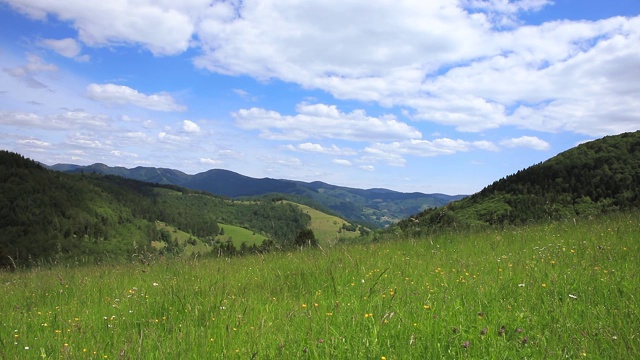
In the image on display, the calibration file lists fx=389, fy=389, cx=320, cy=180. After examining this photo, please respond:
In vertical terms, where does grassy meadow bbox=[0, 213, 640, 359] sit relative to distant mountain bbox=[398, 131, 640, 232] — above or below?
below

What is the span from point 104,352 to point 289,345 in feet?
5.64

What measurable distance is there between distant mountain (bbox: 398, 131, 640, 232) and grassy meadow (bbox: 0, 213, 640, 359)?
182 ft

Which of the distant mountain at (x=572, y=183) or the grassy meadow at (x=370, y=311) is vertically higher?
the distant mountain at (x=572, y=183)

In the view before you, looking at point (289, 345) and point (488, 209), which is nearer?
point (289, 345)

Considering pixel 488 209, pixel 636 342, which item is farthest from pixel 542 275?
pixel 488 209

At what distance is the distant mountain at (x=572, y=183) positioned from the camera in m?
62.9

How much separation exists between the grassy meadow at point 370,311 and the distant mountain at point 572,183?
5558 centimetres

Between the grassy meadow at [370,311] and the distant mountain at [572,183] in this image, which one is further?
the distant mountain at [572,183]

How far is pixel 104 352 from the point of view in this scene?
354 centimetres

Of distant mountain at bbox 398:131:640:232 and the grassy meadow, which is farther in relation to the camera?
distant mountain at bbox 398:131:640:232

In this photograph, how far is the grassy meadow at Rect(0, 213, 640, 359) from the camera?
10.4 feet

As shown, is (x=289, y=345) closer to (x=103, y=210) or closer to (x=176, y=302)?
(x=176, y=302)

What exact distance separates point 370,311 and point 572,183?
80063mm

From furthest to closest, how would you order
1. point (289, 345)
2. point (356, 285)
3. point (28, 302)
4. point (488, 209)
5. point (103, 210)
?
point (103, 210) → point (488, 209) → point (28, 302) → point (356, 285) → point (289, 345)
